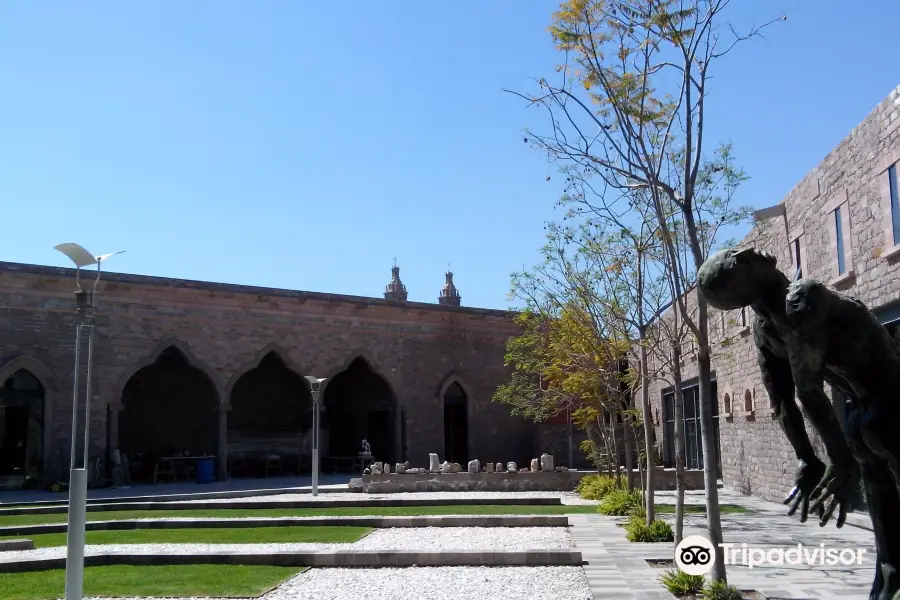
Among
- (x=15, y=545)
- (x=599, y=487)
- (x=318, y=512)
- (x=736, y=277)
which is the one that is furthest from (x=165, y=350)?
(x=736, y=277)

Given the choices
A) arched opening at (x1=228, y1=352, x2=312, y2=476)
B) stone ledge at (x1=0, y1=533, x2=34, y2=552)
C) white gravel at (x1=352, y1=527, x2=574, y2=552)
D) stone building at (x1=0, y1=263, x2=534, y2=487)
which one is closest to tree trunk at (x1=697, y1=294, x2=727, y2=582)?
white gravel at (x1=352, y1=527, x2=574, y2=552)

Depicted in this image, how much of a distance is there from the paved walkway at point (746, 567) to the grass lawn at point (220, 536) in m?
3.52

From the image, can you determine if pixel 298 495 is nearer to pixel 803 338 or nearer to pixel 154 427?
pixel 154 427

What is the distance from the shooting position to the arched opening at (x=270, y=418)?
3038 cm

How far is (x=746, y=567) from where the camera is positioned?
9.09 m

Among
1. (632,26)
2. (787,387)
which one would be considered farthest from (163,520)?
(787,387)

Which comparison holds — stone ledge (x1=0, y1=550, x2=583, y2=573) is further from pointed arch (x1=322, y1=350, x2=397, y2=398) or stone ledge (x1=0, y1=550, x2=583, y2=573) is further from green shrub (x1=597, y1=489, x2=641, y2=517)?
pointed arch (x1=322, y1=350, x2=397, y2=398)

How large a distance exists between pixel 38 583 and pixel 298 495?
1196 centimetres

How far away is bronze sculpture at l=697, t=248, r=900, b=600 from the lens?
4.41 metres

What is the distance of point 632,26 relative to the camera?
882 centimetres

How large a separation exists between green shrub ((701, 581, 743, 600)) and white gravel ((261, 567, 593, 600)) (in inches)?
46.4

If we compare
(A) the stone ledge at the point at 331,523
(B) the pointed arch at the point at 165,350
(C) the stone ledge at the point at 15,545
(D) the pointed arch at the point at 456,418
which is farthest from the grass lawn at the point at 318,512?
(D) the pointed arch at the point at 456,418

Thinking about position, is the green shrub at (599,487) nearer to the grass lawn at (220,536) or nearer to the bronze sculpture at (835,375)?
the grass lawn at (220,536)

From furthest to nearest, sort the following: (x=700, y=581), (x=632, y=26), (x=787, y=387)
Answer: (x=632, y=26)
(x=700, y=581)
(x=787, y=387)
